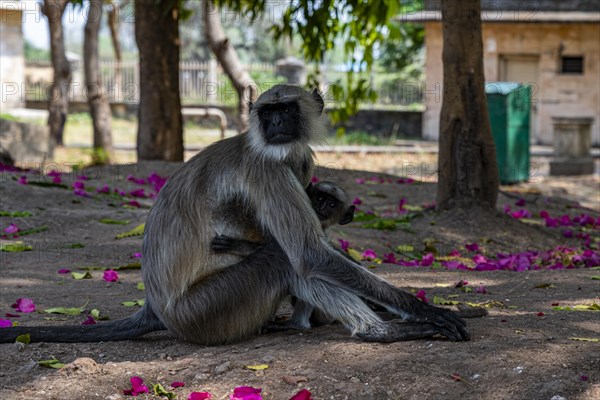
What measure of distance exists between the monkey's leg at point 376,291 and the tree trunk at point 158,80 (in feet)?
23.9

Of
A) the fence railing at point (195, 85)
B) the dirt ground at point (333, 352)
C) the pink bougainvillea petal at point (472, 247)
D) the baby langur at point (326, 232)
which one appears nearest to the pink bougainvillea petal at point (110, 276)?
the dirt ground at point (333, 352)

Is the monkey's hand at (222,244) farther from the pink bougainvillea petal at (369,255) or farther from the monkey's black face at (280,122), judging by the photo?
the pink bougainvillea petal at (369,255)

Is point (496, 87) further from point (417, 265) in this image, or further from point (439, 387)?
point (439, 387)

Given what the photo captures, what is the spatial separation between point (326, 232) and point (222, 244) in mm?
742

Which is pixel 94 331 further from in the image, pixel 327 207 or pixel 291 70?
pixel 291 70

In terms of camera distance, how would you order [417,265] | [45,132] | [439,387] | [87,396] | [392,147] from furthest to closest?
[392,147] < [45,132] < [417,265] < [87,396] < [439,387]

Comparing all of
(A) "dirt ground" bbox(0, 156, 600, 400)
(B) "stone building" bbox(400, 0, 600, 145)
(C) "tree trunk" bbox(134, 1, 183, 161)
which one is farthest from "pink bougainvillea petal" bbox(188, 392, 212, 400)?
(B) "stone building" bbox(400, 0, 600, 145)

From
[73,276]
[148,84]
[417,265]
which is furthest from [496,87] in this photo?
[73,276]

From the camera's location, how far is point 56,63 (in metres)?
17.1

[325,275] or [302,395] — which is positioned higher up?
[325,275]

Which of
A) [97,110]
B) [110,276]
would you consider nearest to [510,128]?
[97,110]

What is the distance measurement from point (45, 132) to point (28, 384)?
1256 centimetres

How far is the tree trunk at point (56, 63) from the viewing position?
1672 centimetres

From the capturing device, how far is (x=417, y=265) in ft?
22.2
